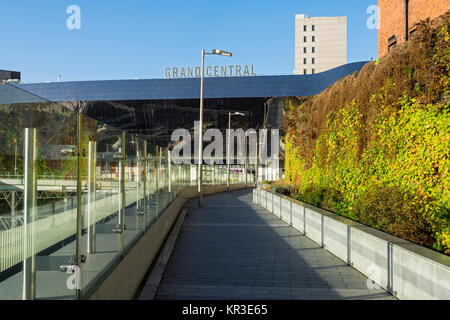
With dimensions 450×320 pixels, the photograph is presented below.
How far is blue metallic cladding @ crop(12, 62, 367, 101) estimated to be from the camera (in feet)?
190

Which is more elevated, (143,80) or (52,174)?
(143,80)

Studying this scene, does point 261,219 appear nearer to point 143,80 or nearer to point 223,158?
point 143,80

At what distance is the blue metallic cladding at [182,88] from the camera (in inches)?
2286

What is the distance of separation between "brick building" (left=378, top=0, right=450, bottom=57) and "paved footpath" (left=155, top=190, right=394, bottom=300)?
967 cm

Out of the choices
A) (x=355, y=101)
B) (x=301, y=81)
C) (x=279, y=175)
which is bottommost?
(x=279, y=175)

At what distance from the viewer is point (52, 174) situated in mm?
3430

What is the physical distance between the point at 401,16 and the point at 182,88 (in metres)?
43.0

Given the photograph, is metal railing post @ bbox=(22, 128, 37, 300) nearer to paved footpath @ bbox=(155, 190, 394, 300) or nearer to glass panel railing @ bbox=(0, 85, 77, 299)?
glass panel railing @ bbox=(0, 85, 77, 299)

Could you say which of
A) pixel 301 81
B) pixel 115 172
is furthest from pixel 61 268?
pixel 301 81

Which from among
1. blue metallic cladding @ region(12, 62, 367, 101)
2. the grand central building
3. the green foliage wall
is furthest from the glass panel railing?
the grand central building

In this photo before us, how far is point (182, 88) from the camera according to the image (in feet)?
198

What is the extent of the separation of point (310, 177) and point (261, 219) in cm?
344

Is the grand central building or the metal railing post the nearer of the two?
the metal railing post

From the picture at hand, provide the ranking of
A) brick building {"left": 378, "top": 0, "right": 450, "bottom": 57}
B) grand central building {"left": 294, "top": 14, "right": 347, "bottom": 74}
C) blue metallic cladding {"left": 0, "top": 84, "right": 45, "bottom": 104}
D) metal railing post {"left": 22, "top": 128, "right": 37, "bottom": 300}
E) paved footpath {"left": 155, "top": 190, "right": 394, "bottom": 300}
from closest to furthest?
1. blue metallic cladding {"left": 0, "top": 84, "right": 45, "bottom": 104}
2. metal railing post {"left": 22, "top": 128, "right": 37, "bottom": 300}
3. paved footpath {"left": 155, "top": 190, "right": 394, "bottom": 300}
4. brick building {"left": 378, "top": 0, "right": 450, "bottom": 57}
5. grand central building {"left": 294, "top": 14, "right": 347, "bottom": 74}
